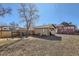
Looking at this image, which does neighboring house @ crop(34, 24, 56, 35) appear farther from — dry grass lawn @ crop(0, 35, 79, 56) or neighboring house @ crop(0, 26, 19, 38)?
neighboring house @ crop(0, 26, 19, 38)

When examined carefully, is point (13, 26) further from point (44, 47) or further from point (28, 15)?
point (44, 47)

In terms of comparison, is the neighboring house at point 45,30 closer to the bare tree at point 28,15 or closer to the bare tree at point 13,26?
the bare tree at point 28,15

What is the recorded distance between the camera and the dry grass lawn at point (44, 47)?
4.91 meters

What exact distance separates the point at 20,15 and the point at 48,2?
275 mm

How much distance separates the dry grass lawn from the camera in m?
4.91

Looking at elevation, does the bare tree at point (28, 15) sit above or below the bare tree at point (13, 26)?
above

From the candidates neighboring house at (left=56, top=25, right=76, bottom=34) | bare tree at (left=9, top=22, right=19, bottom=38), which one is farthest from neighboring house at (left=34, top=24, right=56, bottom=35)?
Result: bare tree at (left=9, top=22, right=19, bottom=38)

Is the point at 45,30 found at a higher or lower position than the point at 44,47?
higher

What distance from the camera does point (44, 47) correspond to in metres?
4.93

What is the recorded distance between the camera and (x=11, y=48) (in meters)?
4.94

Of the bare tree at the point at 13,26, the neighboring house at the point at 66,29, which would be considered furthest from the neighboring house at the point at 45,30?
the bare tree at the point at 13,26

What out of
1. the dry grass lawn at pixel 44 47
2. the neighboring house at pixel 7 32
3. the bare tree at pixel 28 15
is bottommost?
the dry grass lawn at pixel 44 47

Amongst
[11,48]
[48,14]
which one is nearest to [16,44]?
[11,48]

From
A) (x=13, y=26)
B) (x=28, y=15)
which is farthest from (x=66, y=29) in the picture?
(x=13, y=26)
